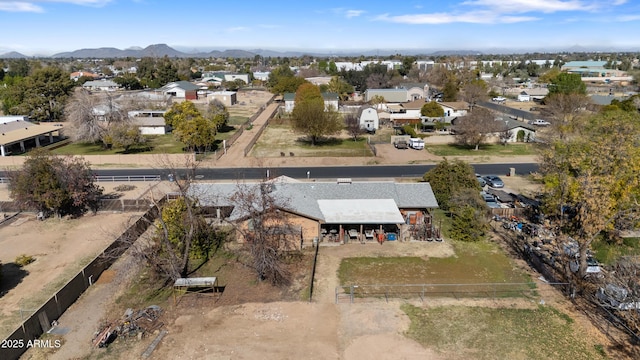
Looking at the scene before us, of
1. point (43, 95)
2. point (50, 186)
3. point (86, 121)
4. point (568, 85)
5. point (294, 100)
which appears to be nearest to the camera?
point (50, 186)

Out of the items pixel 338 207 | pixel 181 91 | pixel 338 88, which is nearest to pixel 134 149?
pixel 338 207

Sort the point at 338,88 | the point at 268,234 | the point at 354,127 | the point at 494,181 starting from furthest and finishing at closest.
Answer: the point at 338,88 < the point at 354,127 < the point at 494,181 < the point at 268,234

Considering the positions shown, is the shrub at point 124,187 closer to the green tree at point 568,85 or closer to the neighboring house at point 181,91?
the neighboring house at point 181,91

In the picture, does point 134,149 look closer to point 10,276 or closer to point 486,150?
point 10,276

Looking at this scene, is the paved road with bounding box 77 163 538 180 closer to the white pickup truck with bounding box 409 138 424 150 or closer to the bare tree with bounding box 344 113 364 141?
the white pickup truck with bounding box 409 138 424 150

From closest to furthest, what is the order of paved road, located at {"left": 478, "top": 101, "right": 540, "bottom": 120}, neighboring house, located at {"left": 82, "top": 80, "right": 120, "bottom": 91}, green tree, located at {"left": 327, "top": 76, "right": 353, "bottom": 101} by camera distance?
paved road, located at {"left": 478, "top": 101, "right": 540, "bottom": 120} < green tree, located at {"left": 327, "top": 76, "right": 353, "bottom": 101} < neighboring house, located at {"left": 82, "top": 80, "right": 120, "bottom": 91}

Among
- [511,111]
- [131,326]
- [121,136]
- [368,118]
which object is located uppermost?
[368,118]

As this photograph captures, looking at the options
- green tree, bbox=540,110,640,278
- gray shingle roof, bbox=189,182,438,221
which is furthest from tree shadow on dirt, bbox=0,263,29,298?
green tree, bbox=540,110,640,278

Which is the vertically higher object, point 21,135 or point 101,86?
point 101,86
